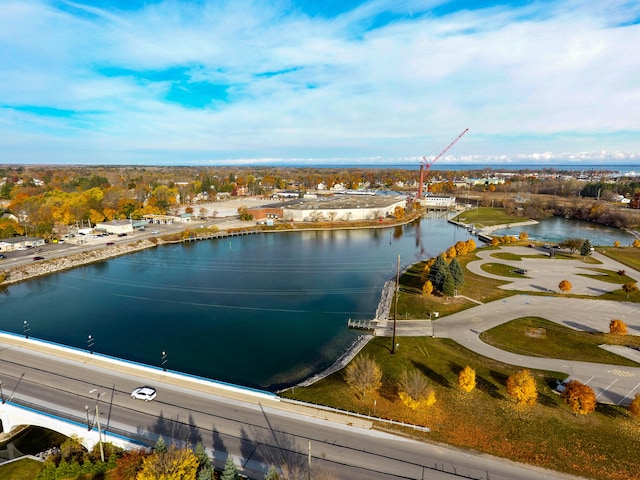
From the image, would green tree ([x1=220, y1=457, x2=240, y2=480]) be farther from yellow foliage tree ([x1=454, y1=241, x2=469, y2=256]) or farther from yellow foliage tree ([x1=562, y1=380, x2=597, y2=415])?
yellow foliage tree ([x1=454, y1=241, x2=469, y2=256])

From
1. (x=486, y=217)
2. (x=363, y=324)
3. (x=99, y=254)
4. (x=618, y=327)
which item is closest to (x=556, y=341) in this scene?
(x=618, y=327)

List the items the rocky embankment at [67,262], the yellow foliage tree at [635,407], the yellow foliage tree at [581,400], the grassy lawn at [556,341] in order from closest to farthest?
Answer: 1. the yellow foliage tree at [635,407]
2. the yellow foliage tree at [581,400]
3. the grassy lawn at [556,341]
4. the rocky embankment at [67,262]

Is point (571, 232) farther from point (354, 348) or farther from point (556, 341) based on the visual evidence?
point (354, 348)

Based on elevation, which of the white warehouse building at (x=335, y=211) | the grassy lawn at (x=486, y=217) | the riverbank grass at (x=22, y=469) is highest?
the white warehouse building at (x=335, y=211)

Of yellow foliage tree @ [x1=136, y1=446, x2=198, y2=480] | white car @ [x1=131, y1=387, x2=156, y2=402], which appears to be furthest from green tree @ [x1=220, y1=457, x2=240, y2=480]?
white car @ [x1=131, y1=387, x2=156, y2=402]

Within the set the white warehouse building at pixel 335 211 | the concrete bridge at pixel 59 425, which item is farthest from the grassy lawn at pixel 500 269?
the white warehouse building at pixel 335 211

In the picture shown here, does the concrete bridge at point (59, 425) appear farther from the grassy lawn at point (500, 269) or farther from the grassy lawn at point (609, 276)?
the grassy lawn at point (609, 276)
